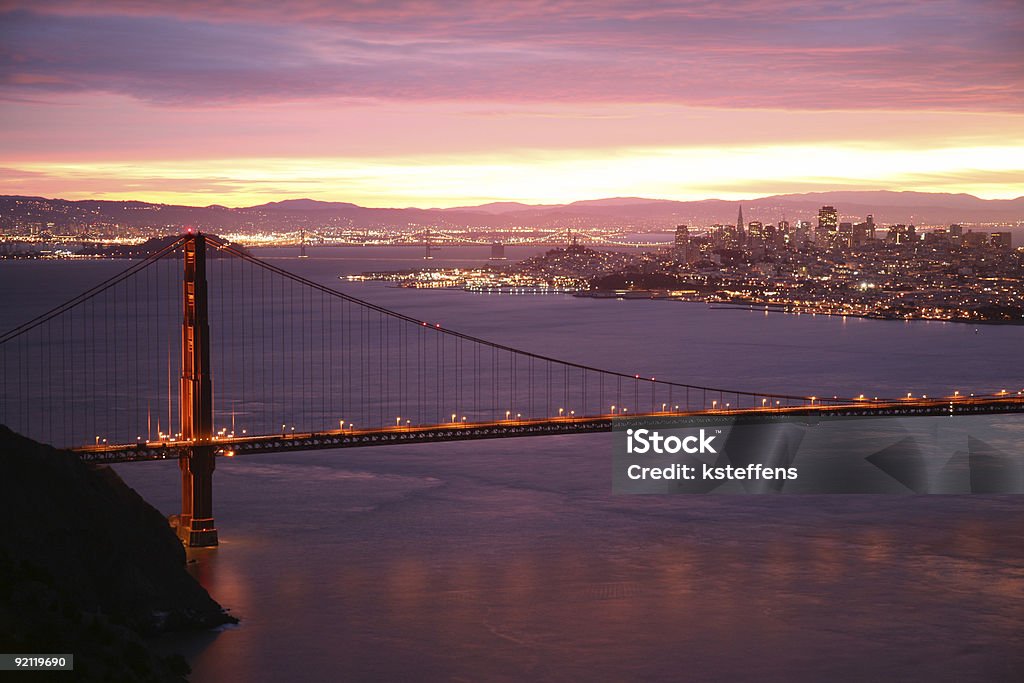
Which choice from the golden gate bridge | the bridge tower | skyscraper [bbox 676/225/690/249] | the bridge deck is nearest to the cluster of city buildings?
skyscraper [bbox 676/225/690/249]

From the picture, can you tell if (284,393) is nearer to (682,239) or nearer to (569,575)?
(569,575)

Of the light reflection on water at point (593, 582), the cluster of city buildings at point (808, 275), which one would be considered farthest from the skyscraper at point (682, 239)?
the light reflection on water at point (593, 582)

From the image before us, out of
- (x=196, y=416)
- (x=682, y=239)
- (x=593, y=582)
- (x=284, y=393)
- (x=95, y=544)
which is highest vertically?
(x=682, y=239)

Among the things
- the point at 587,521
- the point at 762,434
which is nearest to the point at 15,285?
the point at 762,434

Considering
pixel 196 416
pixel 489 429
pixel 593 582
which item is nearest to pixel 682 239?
pixel 489 429

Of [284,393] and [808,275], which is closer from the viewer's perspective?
[284,393]

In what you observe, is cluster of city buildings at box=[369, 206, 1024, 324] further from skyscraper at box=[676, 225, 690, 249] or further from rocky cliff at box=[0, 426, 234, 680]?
rocky cliff at box=[0, 426, 234, 680]

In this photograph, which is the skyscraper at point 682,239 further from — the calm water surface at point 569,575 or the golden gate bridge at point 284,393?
the calm water surface at point 569,575
